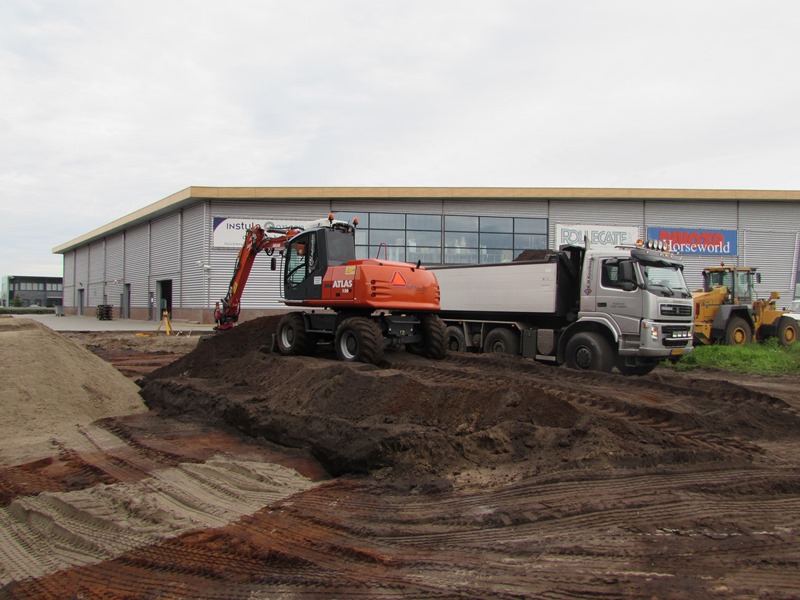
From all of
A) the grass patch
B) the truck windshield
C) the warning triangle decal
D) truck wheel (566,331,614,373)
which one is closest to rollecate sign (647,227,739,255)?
the grass patch

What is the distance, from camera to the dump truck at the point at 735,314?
18.5 m

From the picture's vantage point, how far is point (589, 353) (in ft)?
41.5

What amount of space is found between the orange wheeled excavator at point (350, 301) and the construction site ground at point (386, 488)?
1.90m

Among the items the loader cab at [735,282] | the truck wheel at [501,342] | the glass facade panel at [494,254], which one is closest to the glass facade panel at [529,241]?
the glass facade panel at [494,254]

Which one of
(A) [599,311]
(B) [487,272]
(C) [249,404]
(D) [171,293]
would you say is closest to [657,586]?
(C) [249,404]

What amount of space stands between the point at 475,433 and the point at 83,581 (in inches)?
158

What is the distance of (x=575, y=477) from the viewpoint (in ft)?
17.6

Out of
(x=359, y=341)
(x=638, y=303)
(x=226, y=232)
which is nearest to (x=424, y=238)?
(x=226, y=232)

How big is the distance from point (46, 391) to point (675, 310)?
38.3 feet

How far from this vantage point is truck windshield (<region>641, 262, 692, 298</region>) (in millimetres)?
12211

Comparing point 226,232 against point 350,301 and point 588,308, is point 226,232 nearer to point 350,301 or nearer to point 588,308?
point 350,301

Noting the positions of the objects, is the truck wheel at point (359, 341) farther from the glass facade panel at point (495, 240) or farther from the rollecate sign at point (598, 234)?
the rollecate sign at point (598, 234)

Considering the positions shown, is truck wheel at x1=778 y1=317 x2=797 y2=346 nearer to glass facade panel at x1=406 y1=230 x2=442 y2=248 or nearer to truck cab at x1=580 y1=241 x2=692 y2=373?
truck cab at x1=580 y1=241 x2=692 y2=373

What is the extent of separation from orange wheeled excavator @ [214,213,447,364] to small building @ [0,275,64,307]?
344 feet
